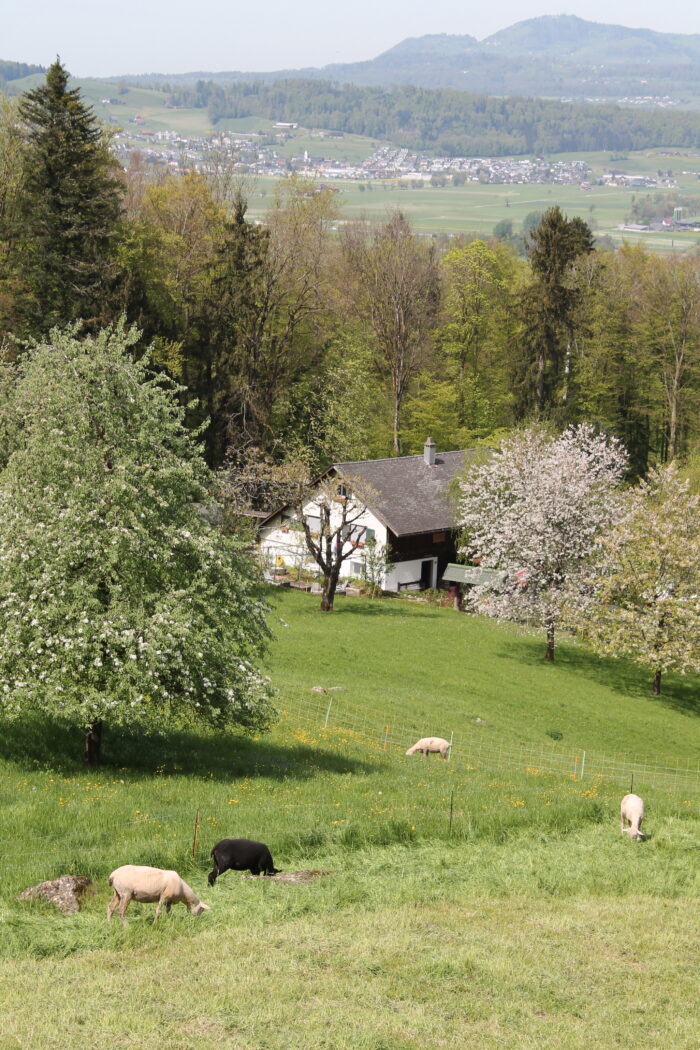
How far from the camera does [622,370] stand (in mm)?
92750

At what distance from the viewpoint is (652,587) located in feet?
166

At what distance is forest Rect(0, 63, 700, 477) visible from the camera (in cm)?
7575

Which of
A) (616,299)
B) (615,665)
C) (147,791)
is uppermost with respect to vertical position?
(616,299)

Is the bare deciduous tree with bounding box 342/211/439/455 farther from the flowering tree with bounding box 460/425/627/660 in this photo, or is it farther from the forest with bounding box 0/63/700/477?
the flowering tree with bounding box 460/425/627/660

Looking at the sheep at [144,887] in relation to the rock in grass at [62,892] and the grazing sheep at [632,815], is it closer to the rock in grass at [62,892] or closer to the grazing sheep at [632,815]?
the rock in grass at [62,892]

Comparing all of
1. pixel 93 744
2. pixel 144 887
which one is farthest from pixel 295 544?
pixel 144 887

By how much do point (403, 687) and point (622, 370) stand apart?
184ft

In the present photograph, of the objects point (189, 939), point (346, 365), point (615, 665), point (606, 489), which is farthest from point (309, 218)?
point (189, 939)

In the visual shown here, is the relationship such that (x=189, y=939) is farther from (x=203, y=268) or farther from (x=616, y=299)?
(x=616, y=299)

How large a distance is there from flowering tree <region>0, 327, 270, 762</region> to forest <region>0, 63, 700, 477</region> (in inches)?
1623

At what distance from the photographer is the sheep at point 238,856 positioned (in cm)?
1923

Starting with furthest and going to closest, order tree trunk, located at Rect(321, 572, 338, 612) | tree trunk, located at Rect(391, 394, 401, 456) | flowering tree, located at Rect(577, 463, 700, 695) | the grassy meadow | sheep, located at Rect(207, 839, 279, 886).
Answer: tree trunk, located at Rect(391, 394, 401, 456) < tree trunk, located at Rect(321, 572, 338, 612) < flowering tree, located at Rect(577, 463, 700, 695) < sheep, located at Rect(207, 839, 279, 886) < the grassy meadow

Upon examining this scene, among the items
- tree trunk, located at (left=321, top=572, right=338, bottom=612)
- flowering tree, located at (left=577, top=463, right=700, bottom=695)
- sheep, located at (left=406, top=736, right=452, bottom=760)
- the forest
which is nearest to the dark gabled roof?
the forest

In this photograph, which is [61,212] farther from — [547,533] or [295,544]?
[547,533]
